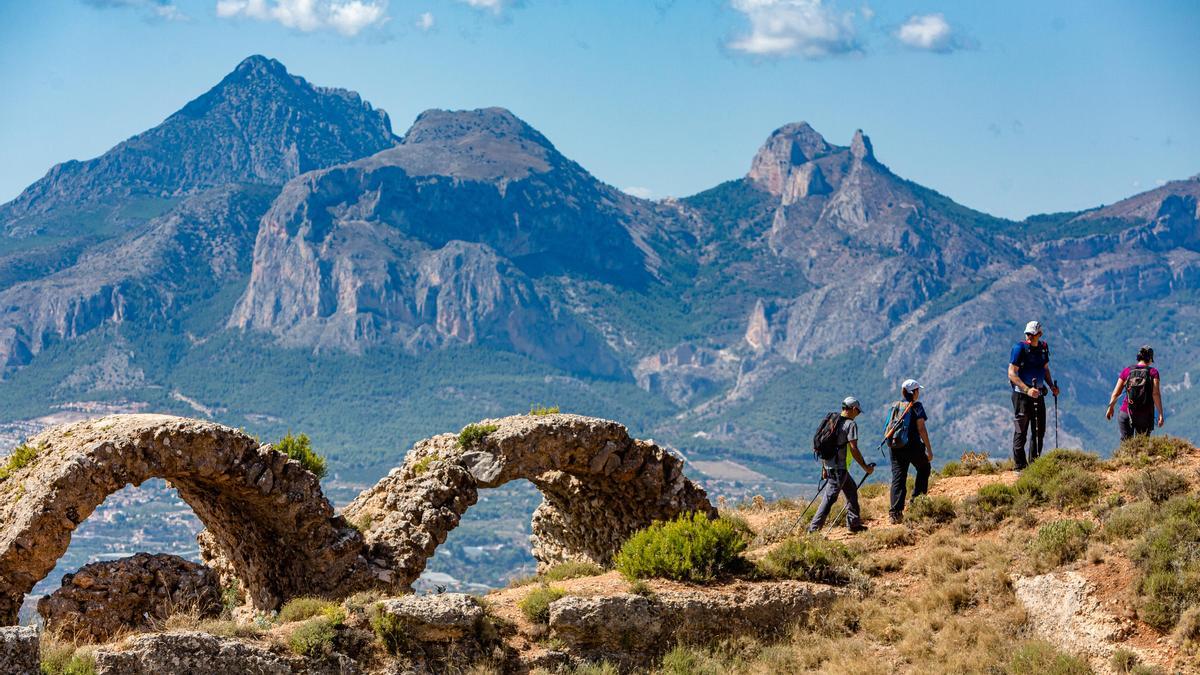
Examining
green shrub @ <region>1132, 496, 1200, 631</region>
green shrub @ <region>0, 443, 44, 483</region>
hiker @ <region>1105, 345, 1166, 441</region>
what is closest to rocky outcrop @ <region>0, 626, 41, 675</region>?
green shrub @ <region>0, 443, 44, 483</region>

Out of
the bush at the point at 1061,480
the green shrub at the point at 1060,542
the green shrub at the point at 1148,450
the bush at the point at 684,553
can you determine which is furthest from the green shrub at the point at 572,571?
the green shrub at the point at 1148,450

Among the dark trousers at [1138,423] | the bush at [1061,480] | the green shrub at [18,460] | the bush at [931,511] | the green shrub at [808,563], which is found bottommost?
the green shrub at [808,563]

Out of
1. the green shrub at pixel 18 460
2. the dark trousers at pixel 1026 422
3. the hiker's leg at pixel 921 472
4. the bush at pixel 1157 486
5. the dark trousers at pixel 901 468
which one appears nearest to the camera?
Answer: the green shrub at pixel 18 460

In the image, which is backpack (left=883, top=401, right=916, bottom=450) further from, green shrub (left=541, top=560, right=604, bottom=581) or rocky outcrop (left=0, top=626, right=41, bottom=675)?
rocky outcrop (left=0, top=626, right=41, bottom=675)

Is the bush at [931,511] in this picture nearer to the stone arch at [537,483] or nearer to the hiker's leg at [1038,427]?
the hiker's leg at [1038,427]

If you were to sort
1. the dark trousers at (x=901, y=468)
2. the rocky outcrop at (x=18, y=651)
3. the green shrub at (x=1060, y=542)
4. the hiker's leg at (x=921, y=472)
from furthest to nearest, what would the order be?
Result: the hiker's leg at (x=921, y=472) < the dark trousers at (x=901, y=468) < the green shrub at (x=1060, y=542) < the rocky outcrop at (x=18, y=651)

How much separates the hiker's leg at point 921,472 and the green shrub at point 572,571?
4469 mm

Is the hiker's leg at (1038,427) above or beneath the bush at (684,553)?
above

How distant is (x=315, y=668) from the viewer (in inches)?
591

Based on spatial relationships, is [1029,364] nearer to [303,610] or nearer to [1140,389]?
[1140,389]

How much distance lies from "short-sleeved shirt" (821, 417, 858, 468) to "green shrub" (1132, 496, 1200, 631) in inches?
151

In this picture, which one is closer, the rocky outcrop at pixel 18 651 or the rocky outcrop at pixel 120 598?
the rocky outcrop at pixel 18 651

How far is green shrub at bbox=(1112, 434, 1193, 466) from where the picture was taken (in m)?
21.0

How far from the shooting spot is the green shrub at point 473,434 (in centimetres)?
2055
